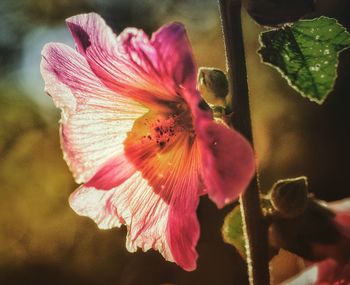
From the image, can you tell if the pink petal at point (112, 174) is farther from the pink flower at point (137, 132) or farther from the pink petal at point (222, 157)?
the pink petal at point (222, 157)

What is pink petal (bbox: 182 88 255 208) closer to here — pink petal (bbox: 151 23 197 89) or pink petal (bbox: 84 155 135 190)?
pink petal (bbox: 151 23 197 89)

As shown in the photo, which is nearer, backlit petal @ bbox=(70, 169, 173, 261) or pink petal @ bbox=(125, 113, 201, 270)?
pink petal @ bbox=(125, 113, 201, 270)

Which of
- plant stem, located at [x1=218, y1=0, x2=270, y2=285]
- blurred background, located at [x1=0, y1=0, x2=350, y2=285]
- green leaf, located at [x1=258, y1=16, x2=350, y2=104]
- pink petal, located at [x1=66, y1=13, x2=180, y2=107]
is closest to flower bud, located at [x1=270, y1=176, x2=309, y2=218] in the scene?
plant stem, located at [x1=218, y1=0, x2=270, y2=285]

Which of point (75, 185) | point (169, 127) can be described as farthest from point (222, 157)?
point (75, 185)

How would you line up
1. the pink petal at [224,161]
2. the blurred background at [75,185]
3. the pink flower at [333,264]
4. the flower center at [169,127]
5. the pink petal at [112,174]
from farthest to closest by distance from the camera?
the blurred background at [75,185]
the flower center at [169,127]
the pink petal at [112,174]
the pink flower at [333,264]
the pink petal at [224,161]

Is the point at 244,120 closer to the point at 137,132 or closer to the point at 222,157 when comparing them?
the point at 222,157

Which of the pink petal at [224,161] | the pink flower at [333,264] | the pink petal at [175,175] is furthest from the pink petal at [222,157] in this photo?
the pink flower at [333,264]

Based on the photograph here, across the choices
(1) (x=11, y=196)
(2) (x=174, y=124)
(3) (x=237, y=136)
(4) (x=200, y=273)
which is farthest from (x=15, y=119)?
(3) (x=237, y=136)

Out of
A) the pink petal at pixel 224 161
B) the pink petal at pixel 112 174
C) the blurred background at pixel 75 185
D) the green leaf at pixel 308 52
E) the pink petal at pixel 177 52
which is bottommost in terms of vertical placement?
the blurred background at pixel 75 185
